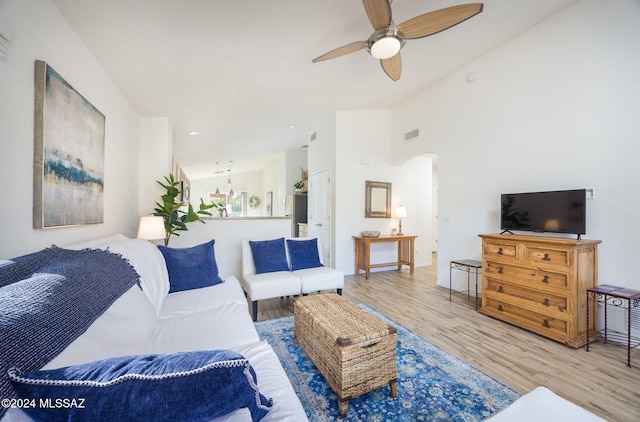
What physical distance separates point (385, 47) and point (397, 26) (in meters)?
0.16

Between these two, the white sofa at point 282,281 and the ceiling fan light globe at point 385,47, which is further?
the white sofa at point 282,281

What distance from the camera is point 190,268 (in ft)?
8.09

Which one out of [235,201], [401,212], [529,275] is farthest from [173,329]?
[235,201]

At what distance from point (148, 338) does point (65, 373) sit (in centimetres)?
106

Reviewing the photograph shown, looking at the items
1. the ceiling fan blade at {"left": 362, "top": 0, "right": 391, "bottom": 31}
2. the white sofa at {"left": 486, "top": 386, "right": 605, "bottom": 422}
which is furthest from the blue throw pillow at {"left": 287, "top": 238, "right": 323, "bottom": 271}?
the white sofa at {"left": 486, "top": 386, "right": 605, "bottom": 422}

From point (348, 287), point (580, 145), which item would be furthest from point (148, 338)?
point (580, 145)

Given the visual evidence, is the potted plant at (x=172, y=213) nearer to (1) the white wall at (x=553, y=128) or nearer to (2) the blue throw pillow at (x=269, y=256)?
(2) the blue throw pillow at (x=269, y=256)

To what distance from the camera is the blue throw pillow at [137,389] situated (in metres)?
0.52

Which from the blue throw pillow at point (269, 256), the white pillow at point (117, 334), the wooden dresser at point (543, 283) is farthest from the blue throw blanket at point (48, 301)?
the wooden dresser at point (543, 283)

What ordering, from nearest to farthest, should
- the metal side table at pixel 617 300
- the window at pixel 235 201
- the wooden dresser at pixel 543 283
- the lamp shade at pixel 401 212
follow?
the metal side table at pixel 617 300, the wooden dresser at pixel 543 283, the lamp shade at pixel 401 212, the window at pixel 235 201

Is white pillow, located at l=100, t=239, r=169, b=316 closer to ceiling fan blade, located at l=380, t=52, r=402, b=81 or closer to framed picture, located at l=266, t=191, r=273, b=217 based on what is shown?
ceiling fan blade, located at l=380, t=52, r=402, b=81

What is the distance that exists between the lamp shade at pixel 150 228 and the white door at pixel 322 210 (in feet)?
8.98

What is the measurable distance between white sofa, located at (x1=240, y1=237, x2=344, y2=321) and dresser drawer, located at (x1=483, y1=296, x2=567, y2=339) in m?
1.67

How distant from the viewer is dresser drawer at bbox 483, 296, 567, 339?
232cm
